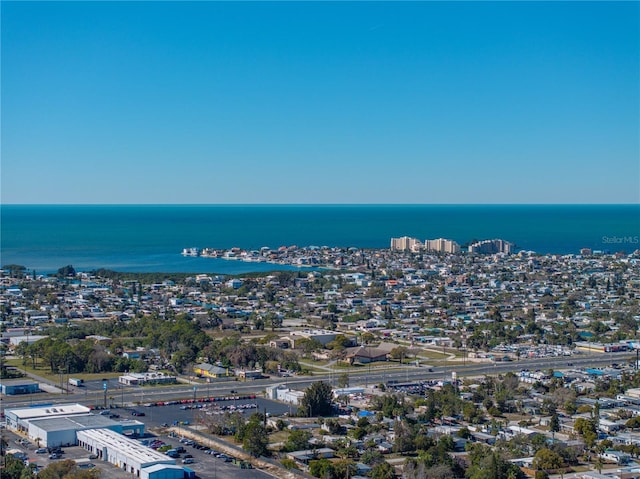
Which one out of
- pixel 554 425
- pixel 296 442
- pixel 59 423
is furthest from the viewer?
pixel 554 425

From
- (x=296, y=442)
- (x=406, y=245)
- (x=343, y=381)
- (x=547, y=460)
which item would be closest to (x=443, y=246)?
(x=406, y=245)

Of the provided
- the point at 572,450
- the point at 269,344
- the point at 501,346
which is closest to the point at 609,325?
the point at 501,346

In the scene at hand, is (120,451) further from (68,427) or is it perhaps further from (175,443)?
(68,427)

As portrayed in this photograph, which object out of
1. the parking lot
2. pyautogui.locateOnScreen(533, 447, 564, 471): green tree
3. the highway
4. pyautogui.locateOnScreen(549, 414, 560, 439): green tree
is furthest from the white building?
pyautogui.locateOnScreen(533, 447, 564, 471): green tree

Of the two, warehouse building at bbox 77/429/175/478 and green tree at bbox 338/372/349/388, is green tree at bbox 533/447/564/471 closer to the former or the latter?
warehouse building at bbox 77/429/175/478

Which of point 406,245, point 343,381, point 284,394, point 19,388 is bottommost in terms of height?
point 19,388

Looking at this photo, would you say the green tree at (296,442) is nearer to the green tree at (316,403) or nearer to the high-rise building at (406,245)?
the green tree at (316,403)
